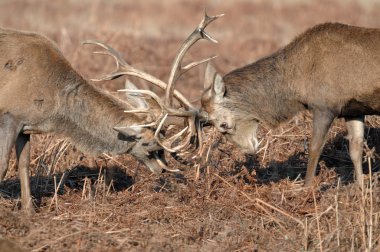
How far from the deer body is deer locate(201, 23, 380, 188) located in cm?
114

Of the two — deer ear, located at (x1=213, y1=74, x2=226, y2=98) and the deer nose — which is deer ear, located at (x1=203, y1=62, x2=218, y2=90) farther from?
the deer nose

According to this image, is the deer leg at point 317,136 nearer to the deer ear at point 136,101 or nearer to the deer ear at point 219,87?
the deer ear at point 219,87

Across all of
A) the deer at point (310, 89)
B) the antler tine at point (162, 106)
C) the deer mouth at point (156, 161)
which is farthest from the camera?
the deer at point (310, 89)

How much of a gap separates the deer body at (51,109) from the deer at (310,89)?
114cm

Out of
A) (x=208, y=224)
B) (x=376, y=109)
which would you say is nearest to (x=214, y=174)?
(x=208, y=224)

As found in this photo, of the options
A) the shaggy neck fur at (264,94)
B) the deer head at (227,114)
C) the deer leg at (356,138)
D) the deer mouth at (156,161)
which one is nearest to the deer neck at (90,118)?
the deer mouth at (156,161)

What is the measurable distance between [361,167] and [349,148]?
1.16 ft

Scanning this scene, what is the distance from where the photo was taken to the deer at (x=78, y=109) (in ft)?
28.9

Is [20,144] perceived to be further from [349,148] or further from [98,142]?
[349,148]

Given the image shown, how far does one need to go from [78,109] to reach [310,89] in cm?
270

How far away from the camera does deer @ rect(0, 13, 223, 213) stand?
8.82 m

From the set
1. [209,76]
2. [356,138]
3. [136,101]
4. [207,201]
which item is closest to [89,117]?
[136,101]

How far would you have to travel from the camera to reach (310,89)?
9641mm

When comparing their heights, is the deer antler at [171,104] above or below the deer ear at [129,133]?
above
